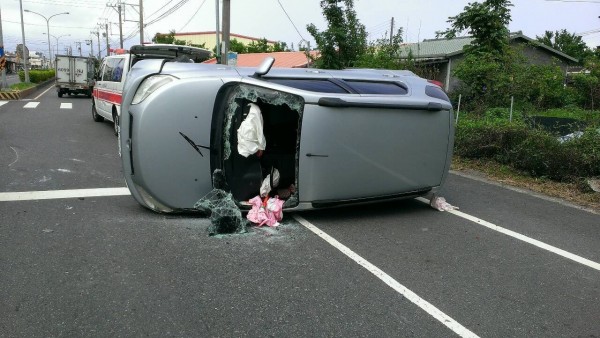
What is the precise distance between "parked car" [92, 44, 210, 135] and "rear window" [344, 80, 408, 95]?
5782 mm

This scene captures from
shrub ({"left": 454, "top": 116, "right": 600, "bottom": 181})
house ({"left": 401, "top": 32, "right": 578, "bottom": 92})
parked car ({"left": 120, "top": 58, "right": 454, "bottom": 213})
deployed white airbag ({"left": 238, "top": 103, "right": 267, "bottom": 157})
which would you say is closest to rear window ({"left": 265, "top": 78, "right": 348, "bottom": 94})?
parked car ({"left": 120, "top": 58, "right": 454, "bottom": 213})

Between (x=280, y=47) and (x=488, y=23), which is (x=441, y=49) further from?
(x=280, y=47)

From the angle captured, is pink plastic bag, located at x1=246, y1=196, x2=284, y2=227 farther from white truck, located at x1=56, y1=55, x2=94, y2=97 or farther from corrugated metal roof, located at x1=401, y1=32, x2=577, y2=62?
white truck, located at x1=56, y1=55, x2=94, y2=97

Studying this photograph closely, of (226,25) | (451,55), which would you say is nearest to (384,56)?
(226,25)

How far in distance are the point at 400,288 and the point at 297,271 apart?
88 centimetres

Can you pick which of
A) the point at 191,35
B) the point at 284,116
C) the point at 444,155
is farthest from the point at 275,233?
the point at 191,35

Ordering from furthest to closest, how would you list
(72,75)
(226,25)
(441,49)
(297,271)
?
1. (441,49)
2. (72,75)
3. (226,25)
4. (297,271)

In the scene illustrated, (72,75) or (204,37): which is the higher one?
(204,37)

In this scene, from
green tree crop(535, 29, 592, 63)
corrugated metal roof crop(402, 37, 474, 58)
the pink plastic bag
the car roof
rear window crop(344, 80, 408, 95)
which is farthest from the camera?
green tree crop(535, 29, 592, 63)

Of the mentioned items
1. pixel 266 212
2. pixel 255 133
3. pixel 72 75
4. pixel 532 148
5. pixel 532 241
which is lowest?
pixel 532 241

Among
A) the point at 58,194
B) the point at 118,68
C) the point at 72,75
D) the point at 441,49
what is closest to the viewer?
the point at 58,194

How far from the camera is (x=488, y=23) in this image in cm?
1562

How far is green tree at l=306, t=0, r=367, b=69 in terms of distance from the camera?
796 inches

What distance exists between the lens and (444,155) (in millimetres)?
5973
